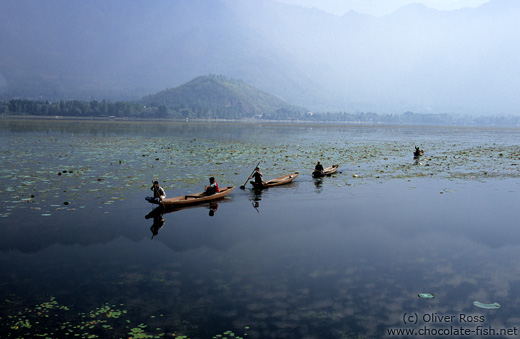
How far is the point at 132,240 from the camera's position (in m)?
21.4

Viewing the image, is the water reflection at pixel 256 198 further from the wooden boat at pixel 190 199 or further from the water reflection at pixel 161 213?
the water reflection at pixel 161 213

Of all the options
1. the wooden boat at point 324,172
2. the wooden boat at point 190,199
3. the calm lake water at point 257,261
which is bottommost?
the calm lake water at point 257,261

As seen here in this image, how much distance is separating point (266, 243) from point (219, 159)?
35.1m

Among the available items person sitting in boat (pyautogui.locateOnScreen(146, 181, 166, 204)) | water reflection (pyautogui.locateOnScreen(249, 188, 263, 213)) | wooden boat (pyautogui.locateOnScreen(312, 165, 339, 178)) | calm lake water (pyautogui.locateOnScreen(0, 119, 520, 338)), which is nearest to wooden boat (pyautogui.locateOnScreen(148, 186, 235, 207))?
person sitting in boat (pyautogui.locateOnScreen(146, 181, 166, 204))

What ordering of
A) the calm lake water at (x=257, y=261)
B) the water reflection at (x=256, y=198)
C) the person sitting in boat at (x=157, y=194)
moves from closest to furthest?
Answer: the calm lake water at (x=257, y=261)
the person sitting in boat at (x=157, y=194)
the water reflection at (x=256, y=198)

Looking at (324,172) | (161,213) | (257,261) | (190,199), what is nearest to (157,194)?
(161,213)

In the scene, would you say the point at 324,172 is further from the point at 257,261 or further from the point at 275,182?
the point at 257,261

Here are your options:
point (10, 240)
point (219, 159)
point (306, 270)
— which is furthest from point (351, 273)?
point (219, 159)

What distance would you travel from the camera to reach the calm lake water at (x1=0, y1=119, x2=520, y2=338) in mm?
13852

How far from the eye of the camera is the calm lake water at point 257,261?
13852 mm

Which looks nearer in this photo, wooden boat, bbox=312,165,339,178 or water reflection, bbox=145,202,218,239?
water reflection, bbox=145,202,218,239

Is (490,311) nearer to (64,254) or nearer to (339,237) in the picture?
(339,237)

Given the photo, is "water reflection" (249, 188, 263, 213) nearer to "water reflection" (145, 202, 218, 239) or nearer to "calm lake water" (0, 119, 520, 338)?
"calm lake water" (0, 119, 520, 338)

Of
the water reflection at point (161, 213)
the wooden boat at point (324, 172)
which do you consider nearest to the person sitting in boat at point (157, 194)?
the water reflection at point (161, 213)
